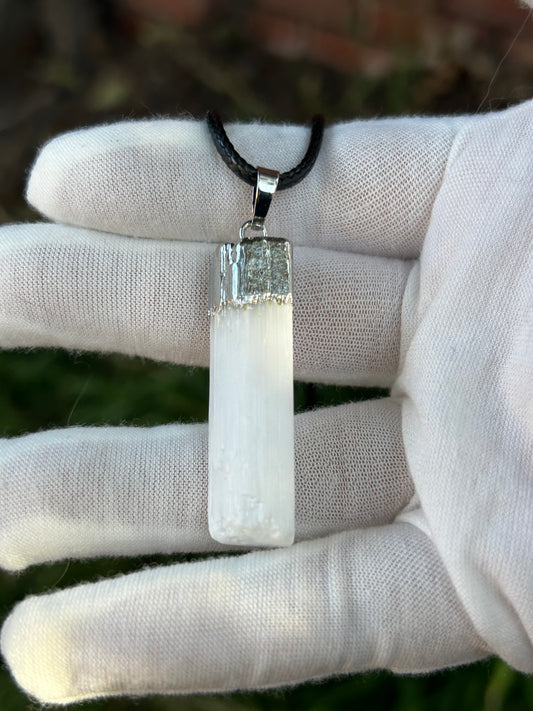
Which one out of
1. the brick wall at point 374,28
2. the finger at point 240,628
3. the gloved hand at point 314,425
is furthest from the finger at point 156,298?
the brick wall at point 374,28

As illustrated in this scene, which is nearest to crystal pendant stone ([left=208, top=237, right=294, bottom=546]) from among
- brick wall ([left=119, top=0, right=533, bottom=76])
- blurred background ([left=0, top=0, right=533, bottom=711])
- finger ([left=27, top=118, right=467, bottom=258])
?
finger ([left=27, top=118, right=467, bottom=258])

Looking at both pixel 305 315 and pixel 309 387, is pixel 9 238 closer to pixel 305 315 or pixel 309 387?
pixel 305 315

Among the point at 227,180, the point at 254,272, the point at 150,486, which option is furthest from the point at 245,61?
the point at 150,486

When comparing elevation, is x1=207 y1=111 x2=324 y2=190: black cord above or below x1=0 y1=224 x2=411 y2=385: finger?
above

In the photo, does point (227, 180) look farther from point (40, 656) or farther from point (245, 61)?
point (245, 61)

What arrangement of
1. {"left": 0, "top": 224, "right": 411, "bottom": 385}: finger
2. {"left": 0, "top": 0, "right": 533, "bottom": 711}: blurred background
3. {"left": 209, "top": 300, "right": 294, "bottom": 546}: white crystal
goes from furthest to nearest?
{"left": 0, "top": 0, "right": 533, "bottom": 711}: blurred background → {"left": 0, "top": 224, "right": 411, "bottom": 385}: finger → {"left": 209, "top": 300, "right": 294, "bottom": 546}: white crystal

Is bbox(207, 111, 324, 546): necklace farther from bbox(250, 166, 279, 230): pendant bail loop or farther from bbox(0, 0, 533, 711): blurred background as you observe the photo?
bbox(0, 0, 533, 711): blurred background
